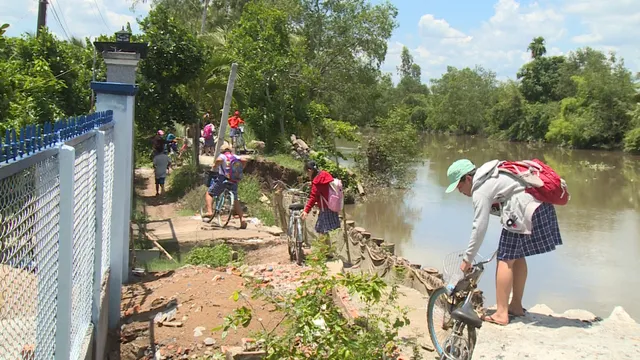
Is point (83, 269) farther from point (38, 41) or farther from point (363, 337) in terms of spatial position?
point (38, 41)

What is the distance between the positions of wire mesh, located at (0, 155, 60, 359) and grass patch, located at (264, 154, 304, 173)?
1392 cm

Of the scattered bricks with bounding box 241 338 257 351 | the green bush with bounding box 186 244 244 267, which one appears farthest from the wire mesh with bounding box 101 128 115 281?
the green bush with bounding box 186 244 244 267

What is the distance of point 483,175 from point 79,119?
2764 mm

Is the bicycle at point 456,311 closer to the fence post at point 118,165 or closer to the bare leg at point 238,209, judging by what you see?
the fence post at point 118,165

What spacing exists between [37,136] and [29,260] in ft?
1.77

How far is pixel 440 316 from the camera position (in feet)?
15.5

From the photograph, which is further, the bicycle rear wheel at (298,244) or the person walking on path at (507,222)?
the bicycle rear wheel at (298,244)

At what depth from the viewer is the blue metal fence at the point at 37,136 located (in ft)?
6.55

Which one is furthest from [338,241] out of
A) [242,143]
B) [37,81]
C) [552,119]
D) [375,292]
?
[552,119]

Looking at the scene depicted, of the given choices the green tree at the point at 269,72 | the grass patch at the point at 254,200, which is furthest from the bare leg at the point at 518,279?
the green tree at the point at 269,72

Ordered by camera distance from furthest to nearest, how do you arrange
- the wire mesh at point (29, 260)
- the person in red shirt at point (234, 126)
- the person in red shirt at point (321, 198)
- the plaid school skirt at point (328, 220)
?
1. the person in red shirt at point (234, 126)
2. the plaid school skirt at point (328, 220)
3. the person in red shirt at point (321, 198)
4. the wire mesh at point (29, 260)

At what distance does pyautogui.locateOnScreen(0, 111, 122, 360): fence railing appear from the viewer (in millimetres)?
2225

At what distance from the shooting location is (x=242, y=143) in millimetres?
18266

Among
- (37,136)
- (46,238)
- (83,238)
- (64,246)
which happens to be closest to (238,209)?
(83,238)
